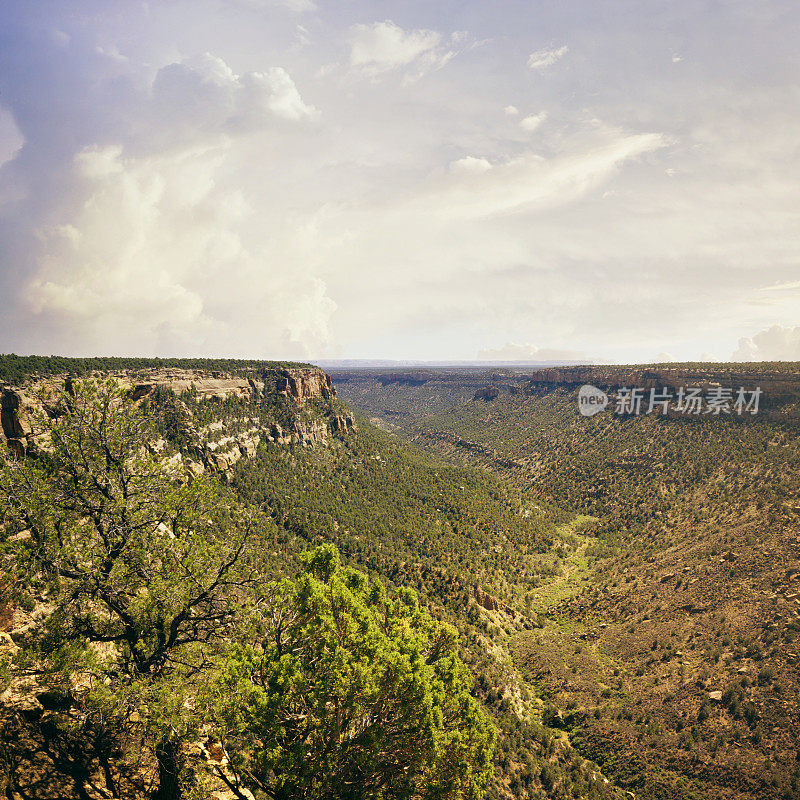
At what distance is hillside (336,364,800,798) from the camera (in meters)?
26.5

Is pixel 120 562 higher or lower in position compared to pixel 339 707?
higher

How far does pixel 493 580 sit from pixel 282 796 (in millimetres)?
48394

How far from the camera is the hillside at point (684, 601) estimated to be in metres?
26.5

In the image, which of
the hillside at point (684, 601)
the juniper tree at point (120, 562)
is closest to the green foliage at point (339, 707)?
the juniper tree at point (120, 562)

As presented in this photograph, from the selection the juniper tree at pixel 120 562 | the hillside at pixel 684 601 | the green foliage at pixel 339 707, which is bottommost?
the hillside at pixel 684 601

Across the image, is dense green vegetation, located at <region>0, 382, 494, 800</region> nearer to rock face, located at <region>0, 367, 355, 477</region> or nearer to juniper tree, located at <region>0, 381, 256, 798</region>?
juniper tree, located at <region>0, 381, 256, 798</region>

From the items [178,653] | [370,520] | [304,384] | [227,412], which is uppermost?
[304,384]

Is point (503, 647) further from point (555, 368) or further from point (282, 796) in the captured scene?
point (555, 368)

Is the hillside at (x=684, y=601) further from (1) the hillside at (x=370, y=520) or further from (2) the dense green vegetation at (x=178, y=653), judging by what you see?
(2) the dense green vegetation at (x=178, y=653)

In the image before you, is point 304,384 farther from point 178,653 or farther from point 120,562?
point 120,562

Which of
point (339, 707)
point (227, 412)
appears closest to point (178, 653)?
point (339, 707)

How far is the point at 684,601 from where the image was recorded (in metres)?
42.8

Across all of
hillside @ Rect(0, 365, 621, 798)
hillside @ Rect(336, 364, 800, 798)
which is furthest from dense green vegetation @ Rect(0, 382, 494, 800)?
hillside @ Rect(336, 364, 800, 798)

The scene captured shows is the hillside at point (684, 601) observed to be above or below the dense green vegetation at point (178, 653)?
below
